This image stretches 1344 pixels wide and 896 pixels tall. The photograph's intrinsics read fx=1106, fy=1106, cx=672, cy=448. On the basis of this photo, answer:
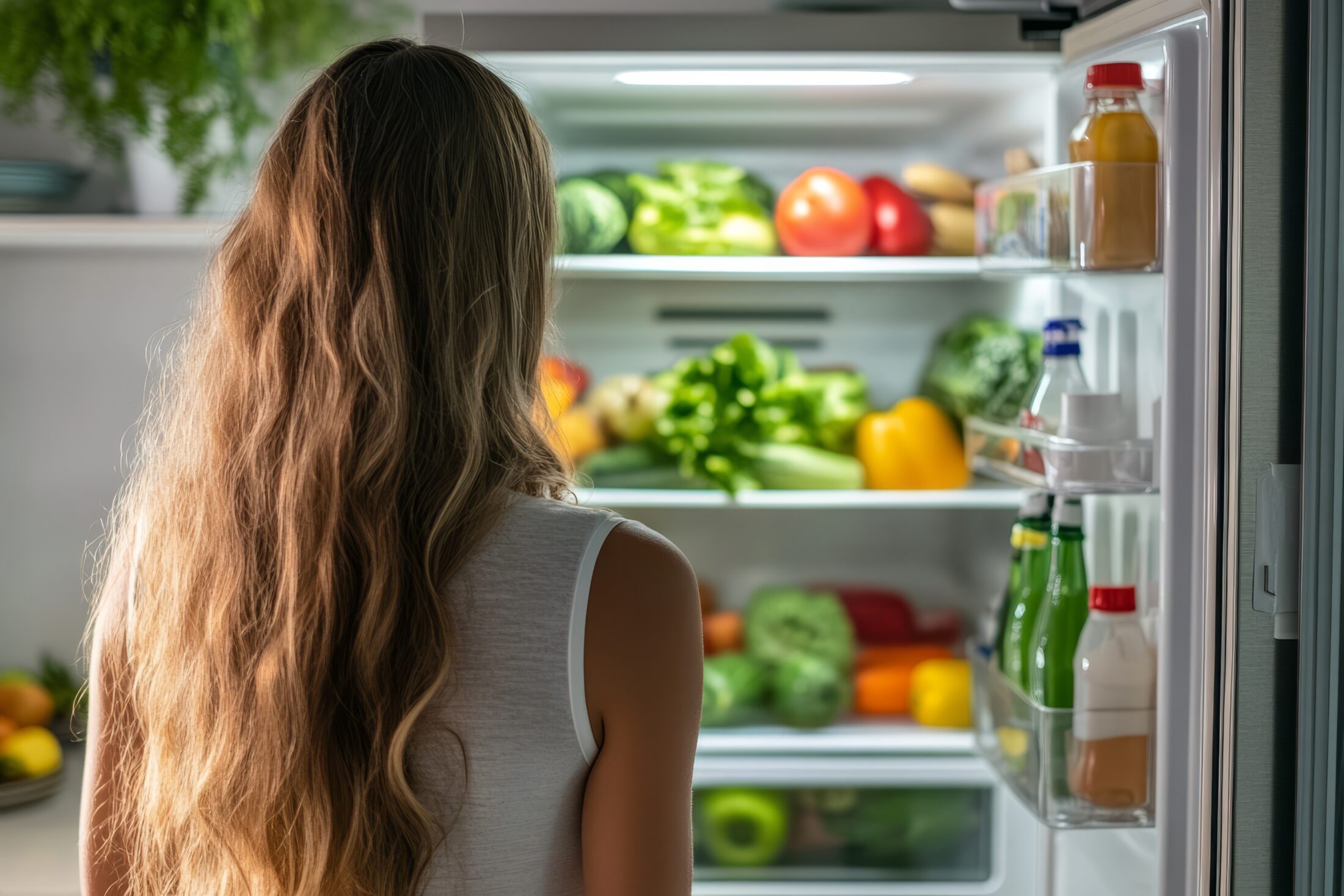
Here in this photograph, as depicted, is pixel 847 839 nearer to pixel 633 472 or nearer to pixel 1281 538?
pixel 633 472

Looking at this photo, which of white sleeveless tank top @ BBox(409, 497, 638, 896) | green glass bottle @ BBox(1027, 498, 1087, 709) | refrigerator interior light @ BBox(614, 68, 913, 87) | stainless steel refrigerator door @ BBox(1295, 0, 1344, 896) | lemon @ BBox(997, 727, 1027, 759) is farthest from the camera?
refrigerator interior light @ BBox(614, 68, 913, 87)

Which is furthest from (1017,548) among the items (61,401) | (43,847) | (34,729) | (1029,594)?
(61,401)

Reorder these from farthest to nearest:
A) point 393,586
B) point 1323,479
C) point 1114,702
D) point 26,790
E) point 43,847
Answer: point 26,790
point 43,847
point 1114,702
point 1323,479
point 393,586

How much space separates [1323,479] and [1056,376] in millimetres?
463

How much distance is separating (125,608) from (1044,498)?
43.7 inches

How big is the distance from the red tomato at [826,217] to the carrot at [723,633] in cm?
66

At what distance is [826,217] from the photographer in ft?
6.11

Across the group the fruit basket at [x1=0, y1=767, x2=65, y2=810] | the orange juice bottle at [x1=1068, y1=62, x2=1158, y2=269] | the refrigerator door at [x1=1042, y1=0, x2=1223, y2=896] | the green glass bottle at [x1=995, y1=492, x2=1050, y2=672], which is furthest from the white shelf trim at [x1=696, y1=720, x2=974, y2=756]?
the fruit basket at [x1=0, y1=767, x2=65, y2=810]

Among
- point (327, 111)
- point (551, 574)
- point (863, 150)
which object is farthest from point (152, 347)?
point (551, 574)

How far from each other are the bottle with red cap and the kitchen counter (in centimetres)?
125

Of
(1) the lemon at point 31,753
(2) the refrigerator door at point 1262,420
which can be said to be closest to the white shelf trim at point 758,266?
(2) the refrigerator door at point 1262,420

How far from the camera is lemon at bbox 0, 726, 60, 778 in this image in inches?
67.3

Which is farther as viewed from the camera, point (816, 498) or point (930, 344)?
point (930, 344)

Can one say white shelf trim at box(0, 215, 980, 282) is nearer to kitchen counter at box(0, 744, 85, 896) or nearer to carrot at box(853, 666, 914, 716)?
carrot at box(853, 666, 914, 716)
